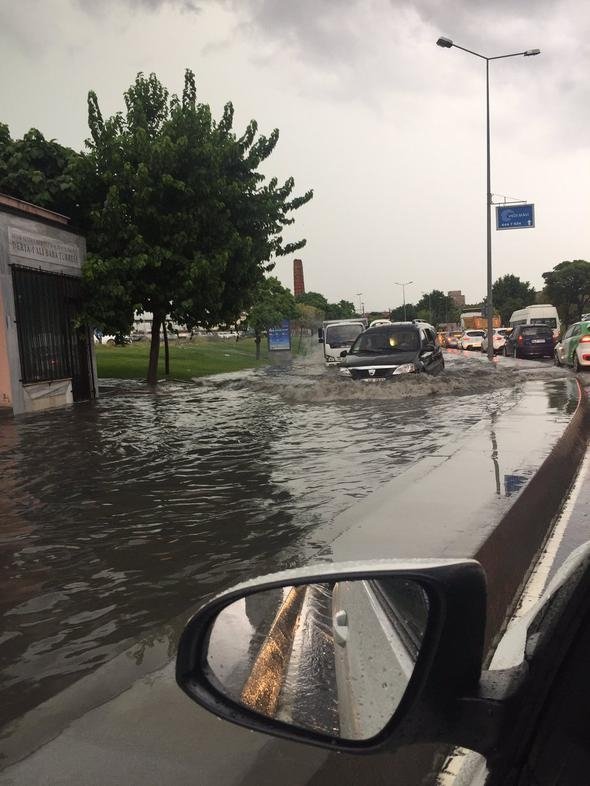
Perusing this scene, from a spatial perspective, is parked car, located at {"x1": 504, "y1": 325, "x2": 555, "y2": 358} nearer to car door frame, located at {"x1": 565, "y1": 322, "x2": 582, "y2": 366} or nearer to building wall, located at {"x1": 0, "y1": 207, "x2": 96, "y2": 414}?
car door frame, located at {"x1": 565, "y1": 322, "x2": 582, "y2": 366}

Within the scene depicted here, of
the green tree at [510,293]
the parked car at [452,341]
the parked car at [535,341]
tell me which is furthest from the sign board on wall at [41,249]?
the green tree at [510,293]

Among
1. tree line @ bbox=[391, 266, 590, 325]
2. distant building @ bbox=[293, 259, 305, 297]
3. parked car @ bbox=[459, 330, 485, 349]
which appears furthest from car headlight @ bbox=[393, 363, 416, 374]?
distant building @ bbox=[293, 259, 305, 297]

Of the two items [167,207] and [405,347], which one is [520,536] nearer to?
[405,347]

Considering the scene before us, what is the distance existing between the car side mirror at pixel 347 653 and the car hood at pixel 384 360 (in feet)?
46.7

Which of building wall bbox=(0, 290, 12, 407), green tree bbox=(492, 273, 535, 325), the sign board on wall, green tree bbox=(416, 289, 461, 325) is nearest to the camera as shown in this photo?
building wall bbox=(0, 290, 12, 407)

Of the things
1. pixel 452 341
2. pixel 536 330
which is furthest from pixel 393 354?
pixel 452 341

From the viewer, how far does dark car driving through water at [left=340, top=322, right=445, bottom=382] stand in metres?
15.5

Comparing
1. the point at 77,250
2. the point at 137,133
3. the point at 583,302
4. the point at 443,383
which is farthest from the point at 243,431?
the point at 583,302

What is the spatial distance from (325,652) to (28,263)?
14456 mm

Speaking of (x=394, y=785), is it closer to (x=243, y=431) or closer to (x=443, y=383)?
(x=243, y=431)

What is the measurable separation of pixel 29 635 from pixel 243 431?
24.7 feet

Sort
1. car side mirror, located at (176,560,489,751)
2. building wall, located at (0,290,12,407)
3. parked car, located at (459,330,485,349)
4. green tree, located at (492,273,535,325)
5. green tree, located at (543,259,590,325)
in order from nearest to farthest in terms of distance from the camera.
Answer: car side mirror, located at (176,560,489,751), building wall, located at (0,290,12,407), parked car, located at (459,330,485,349), green tree, located at (543,259,590,325), green tree, located at (492,273,535,325)

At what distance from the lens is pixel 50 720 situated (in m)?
2.44

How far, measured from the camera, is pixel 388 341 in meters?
16.8
